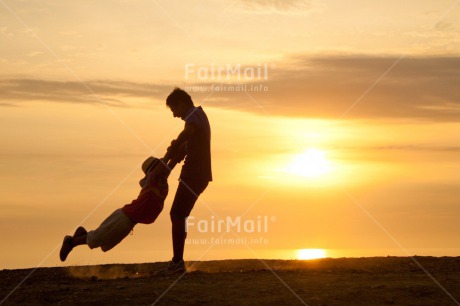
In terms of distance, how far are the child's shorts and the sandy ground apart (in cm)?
50

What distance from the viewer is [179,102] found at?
35.6ft

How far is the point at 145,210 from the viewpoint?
1078cm

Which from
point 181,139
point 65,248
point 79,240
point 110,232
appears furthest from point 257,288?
point 65,248

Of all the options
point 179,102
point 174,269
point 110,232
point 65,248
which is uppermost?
point 179,102

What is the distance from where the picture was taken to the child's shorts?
1058cm

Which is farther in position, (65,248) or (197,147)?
(197,147)

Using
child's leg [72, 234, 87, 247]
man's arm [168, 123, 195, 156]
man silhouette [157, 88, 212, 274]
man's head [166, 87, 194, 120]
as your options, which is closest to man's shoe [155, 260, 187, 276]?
man silhouette [157, 88, 212, 274]

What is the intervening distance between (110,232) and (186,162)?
1388 mm

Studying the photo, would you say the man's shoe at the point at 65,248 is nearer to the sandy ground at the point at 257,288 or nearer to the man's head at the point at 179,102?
the sandy ground at the point at 257,288

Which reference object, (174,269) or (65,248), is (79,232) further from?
(174,269)

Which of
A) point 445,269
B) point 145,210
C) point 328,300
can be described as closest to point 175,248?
point 145,210

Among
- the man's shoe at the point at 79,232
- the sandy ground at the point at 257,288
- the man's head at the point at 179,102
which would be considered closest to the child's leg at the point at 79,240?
the man's shoe at the point at 79,232

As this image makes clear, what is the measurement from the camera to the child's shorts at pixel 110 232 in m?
10.6

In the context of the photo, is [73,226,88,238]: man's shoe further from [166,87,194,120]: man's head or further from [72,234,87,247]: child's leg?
[166,87,194,120]: man's head
